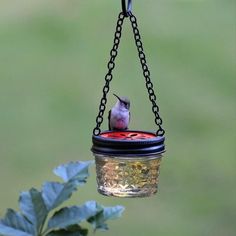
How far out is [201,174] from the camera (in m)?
2.41

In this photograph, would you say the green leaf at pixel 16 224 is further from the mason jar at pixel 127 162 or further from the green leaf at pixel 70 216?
the mason jar at pixel 127 162

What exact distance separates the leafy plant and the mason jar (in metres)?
0.19

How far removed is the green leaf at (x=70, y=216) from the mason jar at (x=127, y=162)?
0.21 metres

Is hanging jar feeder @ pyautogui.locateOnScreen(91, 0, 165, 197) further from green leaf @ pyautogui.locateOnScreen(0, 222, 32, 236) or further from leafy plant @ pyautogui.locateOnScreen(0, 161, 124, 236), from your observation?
green leaf @ pyautogui.locateOnScreen(0, 222, 32, 236)

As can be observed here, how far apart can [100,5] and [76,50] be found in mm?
232

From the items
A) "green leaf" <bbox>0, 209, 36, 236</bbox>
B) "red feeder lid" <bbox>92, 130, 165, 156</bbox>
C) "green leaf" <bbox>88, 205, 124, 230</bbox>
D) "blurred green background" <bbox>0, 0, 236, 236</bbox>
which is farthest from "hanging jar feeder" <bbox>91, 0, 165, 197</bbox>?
"blurred green background" <bbox>0, 0, 236, 236</bbox>

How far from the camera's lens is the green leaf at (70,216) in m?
0.92

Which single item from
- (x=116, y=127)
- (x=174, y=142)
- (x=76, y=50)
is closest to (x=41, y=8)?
(x=76, y=50)

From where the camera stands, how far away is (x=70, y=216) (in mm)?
933

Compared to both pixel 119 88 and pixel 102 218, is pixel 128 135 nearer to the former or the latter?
pixel 102 218

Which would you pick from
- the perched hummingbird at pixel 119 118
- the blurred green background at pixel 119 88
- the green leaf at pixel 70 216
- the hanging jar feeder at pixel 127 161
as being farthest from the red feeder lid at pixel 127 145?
the blurred green background at pixel 119 88

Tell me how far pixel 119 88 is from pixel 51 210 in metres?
1.44

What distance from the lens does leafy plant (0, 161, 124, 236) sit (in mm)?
918

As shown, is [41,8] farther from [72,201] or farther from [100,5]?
[72,201]
